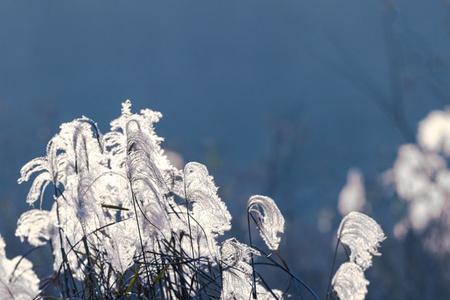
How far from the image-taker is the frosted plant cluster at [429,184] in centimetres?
821

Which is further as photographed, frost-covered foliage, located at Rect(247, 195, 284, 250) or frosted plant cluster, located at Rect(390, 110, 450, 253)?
frosted plant cluster, located at Rect(390, 110, 450, 253)

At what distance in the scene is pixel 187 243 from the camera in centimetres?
359

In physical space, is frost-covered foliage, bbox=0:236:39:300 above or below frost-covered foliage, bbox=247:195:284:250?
above

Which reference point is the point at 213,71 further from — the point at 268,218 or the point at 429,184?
the point at 268,218

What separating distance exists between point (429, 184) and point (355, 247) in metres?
5.45

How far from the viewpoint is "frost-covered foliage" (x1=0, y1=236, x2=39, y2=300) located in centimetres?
369

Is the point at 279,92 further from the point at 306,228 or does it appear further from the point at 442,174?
the point at 442,174

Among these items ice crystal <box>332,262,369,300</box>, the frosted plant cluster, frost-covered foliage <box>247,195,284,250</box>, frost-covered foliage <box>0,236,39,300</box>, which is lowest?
ice crystal <box>332,262,369,300</box>

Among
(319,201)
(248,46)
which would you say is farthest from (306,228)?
(248,46)

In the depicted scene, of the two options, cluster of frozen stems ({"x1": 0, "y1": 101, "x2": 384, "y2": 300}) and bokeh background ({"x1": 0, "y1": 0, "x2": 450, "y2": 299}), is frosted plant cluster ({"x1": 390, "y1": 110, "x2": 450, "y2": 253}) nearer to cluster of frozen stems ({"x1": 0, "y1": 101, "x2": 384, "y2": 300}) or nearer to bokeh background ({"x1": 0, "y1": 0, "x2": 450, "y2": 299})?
cluster of frozen stems ({"x1": 0, "y1": 101, "x2": 384, "y2": 300})

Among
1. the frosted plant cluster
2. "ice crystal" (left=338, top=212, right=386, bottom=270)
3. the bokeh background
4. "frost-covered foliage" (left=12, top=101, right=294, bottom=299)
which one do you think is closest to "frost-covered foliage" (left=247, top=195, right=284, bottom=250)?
"frost-covered foliage" (left=12, top=101, right=294, bottom=299)

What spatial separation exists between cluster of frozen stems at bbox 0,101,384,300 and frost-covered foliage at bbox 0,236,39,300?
17 mm

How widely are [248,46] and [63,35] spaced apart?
9.46 m

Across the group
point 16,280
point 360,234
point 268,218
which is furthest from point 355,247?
point 16,280
